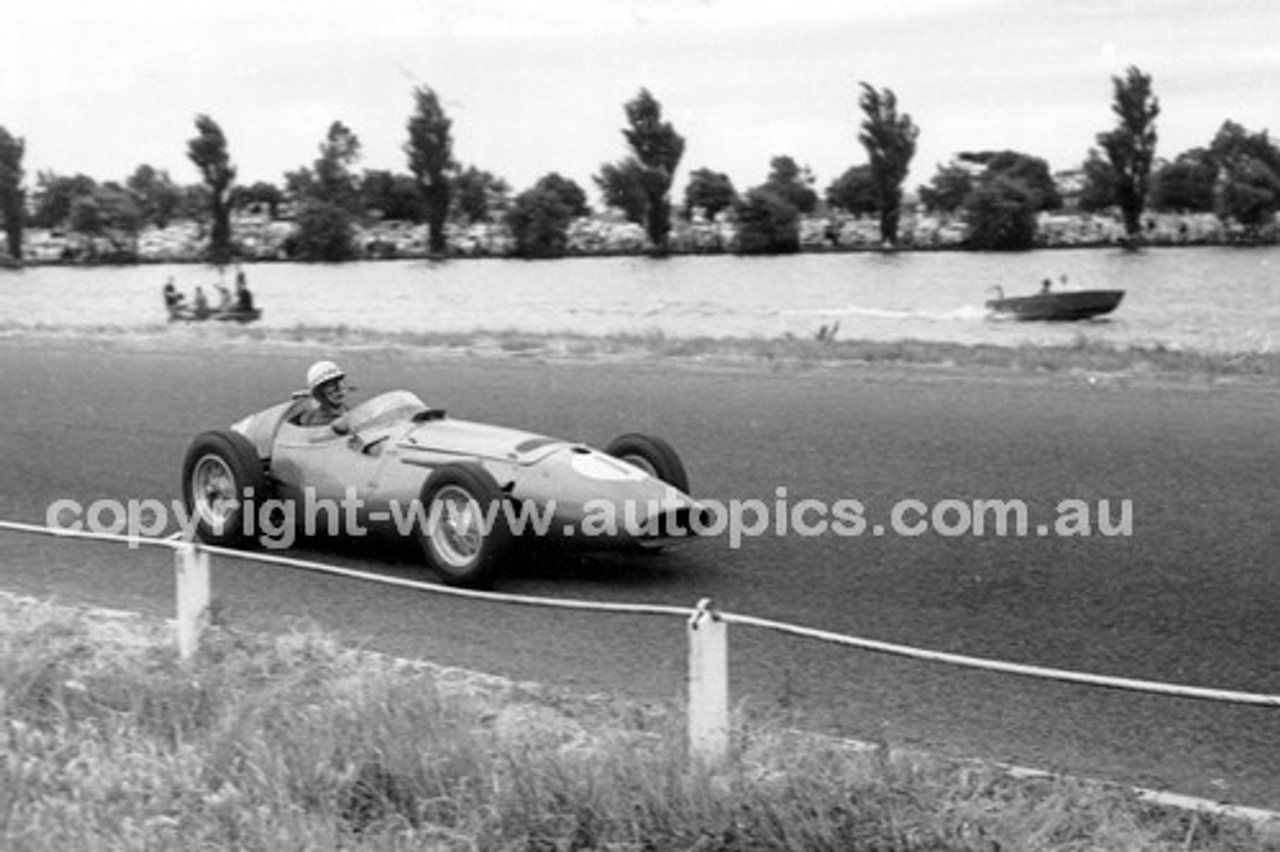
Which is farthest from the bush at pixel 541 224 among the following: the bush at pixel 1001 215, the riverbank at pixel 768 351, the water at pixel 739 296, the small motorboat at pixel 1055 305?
the riverbank at pixel 768 351

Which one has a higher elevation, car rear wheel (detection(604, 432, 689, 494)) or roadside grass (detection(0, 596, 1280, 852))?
car rear wheel (detection(604, 432, 689, 494))

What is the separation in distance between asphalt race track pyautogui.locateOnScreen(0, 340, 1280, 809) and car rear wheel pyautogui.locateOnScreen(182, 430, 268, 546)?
17.0 inches

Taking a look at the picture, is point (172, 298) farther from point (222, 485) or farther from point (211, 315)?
point (222, 485)

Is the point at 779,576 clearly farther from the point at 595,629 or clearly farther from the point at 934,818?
the point at 934,818

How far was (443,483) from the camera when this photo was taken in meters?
9.07

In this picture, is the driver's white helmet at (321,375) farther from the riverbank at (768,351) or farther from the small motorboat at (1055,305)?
the small motorboat at (1055,305)

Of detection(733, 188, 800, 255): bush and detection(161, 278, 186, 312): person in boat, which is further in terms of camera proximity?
detection(733, 188, 800, 255): bush

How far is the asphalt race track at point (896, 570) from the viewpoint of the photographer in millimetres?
6773

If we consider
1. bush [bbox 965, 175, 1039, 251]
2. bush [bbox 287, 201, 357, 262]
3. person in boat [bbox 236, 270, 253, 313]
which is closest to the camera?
person in boat [bbox 236, 270, 253, 313]

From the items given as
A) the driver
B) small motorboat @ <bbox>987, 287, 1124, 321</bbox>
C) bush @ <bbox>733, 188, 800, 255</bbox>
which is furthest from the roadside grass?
bush @ <bbox>733, 188, 800, 255</bbox>

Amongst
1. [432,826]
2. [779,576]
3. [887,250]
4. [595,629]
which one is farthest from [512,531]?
[887,250]

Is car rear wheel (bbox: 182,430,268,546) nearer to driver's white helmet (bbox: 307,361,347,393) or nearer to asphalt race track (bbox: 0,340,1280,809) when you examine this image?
asphalt race track (bbox: 0,340,1280,809)

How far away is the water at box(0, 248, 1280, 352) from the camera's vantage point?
50000 millimetres

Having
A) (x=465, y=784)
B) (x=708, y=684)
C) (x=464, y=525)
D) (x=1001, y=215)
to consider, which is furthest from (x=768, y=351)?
(x=1001, y=215)
